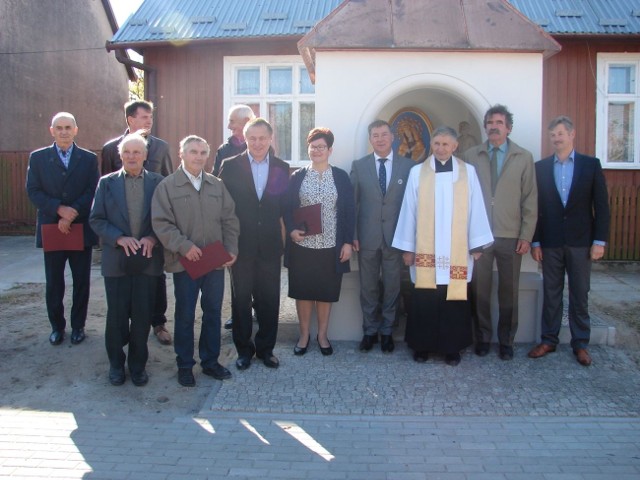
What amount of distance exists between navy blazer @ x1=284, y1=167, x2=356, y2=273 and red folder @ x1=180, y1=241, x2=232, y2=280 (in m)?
0.73

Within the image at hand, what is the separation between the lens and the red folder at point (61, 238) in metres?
5.16

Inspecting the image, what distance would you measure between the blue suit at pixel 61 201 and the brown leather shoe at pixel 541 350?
3816 mm

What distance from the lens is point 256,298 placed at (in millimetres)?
4953

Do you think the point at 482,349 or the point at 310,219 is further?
the point at 482,349

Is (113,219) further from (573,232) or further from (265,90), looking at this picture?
(265,90)

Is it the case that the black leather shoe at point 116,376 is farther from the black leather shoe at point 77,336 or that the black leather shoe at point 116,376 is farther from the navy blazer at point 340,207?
the navy blazer at point 340,207

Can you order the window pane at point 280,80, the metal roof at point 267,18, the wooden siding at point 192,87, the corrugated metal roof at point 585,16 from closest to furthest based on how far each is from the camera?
the corrugated metal roof at point 585,16 < the metal roof at point 267,18 < the wooden siding at point 192,87 < the window pane at point 280,80

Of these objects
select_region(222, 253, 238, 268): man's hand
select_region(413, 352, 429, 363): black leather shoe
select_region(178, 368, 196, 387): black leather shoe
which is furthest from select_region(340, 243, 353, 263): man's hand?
select_region(178, 368, 196, 387): black leather shoe

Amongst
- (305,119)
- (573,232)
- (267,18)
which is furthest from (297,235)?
(267,18)

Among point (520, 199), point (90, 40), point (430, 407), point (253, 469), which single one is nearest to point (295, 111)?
point (520, 199)

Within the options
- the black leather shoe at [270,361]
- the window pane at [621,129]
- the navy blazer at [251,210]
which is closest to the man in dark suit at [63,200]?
the navy blazer at [251,210]

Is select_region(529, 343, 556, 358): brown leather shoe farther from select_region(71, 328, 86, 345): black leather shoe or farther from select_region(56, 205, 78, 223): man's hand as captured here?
select_region(56, 205, 78, 223): man's hand

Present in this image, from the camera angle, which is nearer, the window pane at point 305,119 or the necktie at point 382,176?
the necktie at point 382,176

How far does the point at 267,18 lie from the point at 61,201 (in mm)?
6555
